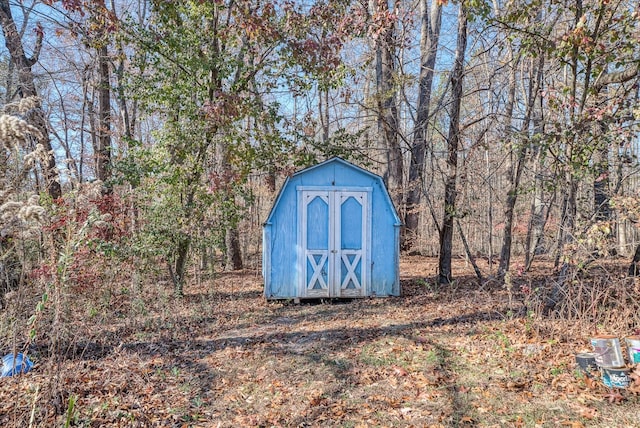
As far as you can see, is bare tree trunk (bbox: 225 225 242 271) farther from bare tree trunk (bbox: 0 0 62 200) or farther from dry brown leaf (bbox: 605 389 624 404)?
dry brown leaf (bbox: 605 389 624 404)

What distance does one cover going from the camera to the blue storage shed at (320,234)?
847 cm

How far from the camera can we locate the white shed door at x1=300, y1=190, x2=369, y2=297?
8.47m

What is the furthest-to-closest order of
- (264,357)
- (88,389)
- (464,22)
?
(464,22)
(264,357)
(88,389)

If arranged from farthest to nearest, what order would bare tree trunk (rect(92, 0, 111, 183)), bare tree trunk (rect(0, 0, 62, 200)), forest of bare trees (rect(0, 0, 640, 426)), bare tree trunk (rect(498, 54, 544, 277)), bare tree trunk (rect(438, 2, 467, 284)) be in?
bare tree trunk (rect(0, 0, 62, 200)) < bare tree trunk (rect(92, 0, 111, 183)) < bare tree trunk (rect(438, 2, 467, 284)) < bare tree trunk (rect(498, 54, 544, 277)) < forest of bare trees (rect(0, 0, 640, 426))

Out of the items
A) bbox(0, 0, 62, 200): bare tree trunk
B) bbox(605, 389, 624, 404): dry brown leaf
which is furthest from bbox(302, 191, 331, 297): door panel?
bbox(0, 0, 62, 200): bare tree trunk

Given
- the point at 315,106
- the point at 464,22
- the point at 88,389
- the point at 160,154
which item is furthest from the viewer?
the point at 315,106

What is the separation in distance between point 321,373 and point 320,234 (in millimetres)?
3933

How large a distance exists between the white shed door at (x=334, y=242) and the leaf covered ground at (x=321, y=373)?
94 cm

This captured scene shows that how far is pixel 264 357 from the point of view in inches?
214

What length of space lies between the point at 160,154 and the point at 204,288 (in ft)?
12.4

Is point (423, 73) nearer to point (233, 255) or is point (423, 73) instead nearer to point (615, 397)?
point (233, 255)

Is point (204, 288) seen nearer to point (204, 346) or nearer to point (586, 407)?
point (204, 346)

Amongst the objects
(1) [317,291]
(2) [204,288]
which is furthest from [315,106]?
(1) [317,291]

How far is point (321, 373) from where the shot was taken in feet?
15.8
